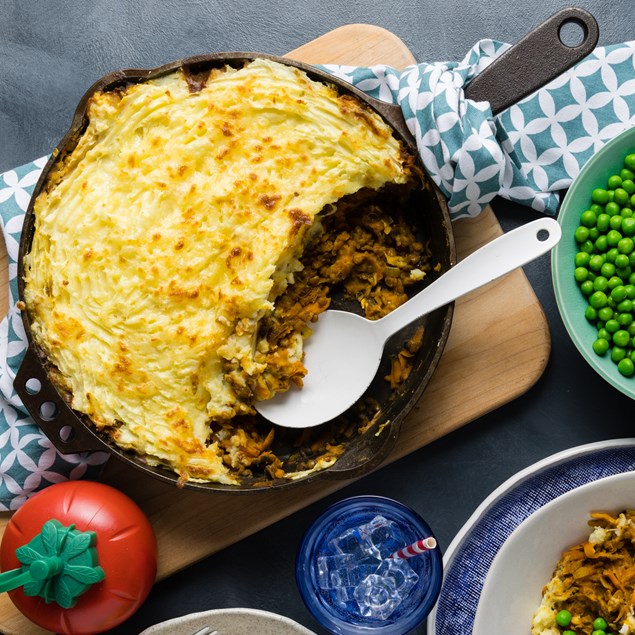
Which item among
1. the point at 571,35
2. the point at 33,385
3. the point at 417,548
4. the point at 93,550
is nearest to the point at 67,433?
the point at 33,385

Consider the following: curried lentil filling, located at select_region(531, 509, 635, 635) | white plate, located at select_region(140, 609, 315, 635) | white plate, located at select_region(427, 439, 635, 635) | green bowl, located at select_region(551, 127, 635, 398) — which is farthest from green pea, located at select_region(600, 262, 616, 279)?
white plate, located at select_region(140, 609, 315, 635)

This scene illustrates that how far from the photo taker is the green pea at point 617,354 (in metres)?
3.38

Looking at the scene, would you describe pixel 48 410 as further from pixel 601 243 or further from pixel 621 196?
pixel 621 196

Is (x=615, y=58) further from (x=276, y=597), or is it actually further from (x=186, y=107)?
(x=276, y=597)

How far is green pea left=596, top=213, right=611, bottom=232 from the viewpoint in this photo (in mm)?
3389

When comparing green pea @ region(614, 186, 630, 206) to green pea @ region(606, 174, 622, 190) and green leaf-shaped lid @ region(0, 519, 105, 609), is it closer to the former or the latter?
green pea @ region(606, 174, 622, 190)

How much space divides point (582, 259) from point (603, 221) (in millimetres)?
176

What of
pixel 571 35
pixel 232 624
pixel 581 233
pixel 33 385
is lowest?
pixel 232 624

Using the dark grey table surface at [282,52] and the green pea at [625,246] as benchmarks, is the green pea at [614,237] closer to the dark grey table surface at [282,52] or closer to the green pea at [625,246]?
the green pea at [625,246]

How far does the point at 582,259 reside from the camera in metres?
3.44

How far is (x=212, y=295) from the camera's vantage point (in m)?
3.03

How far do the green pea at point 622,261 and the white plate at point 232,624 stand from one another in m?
1.97

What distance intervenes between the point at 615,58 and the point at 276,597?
2785 mm

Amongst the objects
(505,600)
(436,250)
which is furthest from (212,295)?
(505,600)
